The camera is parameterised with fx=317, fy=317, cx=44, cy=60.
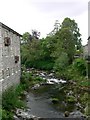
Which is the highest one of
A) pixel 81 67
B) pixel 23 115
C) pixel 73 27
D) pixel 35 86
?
pixel 73 27

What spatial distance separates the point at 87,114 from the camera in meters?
27.6

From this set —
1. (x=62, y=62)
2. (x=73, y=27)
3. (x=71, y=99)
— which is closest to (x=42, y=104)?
(x=71, y=99)

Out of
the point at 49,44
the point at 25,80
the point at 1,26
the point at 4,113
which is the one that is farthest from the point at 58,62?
the point at 4,113

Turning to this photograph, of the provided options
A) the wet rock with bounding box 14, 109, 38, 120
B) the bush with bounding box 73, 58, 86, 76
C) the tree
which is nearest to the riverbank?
the wet rock with bounding box 14, 109, 38, 120

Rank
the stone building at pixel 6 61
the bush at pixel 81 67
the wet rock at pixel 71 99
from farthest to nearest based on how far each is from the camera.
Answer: the bush at pixel 81 67 < the wet rock at pixel 71 99 < the stone building at pixel 6 61

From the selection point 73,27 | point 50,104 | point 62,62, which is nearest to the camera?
point 50,104

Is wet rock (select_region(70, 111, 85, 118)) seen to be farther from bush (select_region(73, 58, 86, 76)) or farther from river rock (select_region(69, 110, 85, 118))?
bush (select_region(73, 58, 86, 76))

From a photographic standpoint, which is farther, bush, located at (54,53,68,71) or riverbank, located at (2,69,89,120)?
bush, located at (54,53,68,71)

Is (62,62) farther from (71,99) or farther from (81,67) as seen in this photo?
(71,99)

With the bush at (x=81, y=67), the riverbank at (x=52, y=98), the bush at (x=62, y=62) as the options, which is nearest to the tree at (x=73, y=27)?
the bush at (x=62, y=62)

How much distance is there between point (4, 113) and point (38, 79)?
28.6 m

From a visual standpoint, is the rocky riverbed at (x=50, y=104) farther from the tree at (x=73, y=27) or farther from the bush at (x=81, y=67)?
the tree at (x=73, y=27)

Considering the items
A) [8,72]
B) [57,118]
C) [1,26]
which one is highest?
[1,26]

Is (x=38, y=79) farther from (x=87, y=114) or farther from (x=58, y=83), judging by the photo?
(x=87, y=114)
